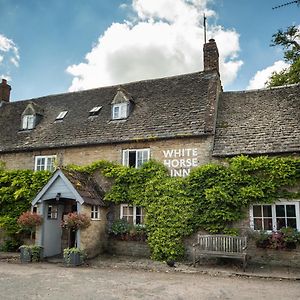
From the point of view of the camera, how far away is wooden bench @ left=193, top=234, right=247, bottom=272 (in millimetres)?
12594

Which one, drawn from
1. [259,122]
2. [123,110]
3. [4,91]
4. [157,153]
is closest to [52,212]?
[157,153]

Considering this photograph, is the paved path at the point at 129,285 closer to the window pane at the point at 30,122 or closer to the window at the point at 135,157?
the window at the point at 135,157

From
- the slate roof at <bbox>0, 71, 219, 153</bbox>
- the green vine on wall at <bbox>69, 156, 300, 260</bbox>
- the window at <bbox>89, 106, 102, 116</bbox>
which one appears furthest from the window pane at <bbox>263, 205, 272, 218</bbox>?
the window at <bbox>89, 106, 102, 116</bbox>

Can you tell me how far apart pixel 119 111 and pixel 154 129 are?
3279 millimetres

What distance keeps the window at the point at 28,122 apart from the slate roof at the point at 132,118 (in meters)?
0.45

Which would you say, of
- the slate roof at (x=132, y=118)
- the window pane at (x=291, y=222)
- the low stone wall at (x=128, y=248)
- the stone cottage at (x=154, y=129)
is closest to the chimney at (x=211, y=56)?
the stone cottage at (x=154, y=129)

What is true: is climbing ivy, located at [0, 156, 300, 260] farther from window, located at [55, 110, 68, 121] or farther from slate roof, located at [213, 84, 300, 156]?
window, located at [55, 110, 68, 121]

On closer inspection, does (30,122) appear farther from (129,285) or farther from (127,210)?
(129,285)

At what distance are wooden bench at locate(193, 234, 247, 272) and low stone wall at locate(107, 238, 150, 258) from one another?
276 centimetres

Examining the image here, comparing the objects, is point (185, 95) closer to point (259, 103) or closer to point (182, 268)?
point (259, 103)

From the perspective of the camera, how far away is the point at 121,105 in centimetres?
1916

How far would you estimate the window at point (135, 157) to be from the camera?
16672 mm

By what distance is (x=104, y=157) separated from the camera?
56.9 ft

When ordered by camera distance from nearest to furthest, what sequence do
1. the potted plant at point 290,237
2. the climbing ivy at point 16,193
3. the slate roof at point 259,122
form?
the potted plant at point 290,237, the slate roof at point 259,122, the climbing ivy at point 16,193
